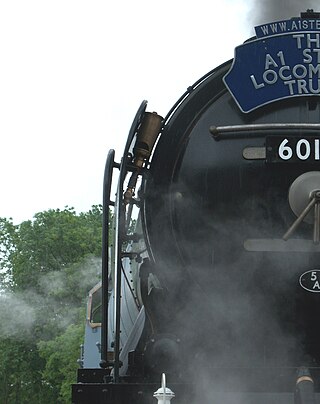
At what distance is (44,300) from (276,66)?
22.2 meters

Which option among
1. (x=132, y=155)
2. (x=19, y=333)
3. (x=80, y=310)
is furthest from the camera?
(x=19, y=333)

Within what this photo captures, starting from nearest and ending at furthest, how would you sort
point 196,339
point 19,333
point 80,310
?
point 196,339
point 80,310
point 19,333

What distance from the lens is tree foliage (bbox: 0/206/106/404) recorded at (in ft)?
77.6

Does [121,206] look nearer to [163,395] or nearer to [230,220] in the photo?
[230,220]

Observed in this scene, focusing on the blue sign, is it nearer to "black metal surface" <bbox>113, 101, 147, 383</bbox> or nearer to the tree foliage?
"black metal surface" <bbox>113, 101, 147, 383</bbox>

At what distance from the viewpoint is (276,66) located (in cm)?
466

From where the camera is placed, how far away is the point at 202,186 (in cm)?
464

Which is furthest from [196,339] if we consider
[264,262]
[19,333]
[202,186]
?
[19,333]

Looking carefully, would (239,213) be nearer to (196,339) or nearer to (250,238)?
(250,238)

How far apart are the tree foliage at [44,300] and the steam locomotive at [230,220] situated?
16522mm

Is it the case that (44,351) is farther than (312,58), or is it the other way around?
(44,351)

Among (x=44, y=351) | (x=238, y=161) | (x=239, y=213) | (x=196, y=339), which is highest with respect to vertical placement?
(x=44, y=351)

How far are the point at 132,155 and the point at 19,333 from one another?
23.8 metres

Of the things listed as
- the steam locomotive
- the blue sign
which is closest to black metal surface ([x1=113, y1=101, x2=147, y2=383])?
the steam locomotive
